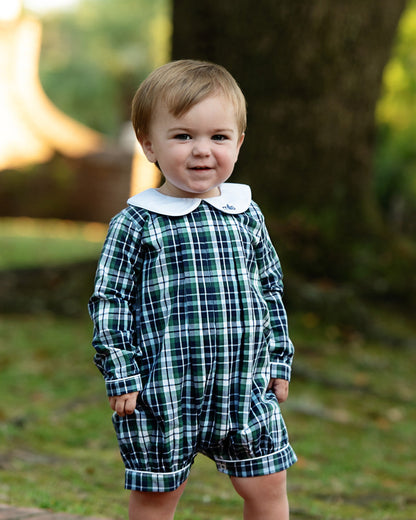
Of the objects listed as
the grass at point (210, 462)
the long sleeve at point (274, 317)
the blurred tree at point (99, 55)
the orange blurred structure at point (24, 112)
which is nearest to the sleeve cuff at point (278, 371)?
the long sleeve at point (274, 317)

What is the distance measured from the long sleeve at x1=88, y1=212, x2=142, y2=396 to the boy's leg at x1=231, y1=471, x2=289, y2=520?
0.46 meters

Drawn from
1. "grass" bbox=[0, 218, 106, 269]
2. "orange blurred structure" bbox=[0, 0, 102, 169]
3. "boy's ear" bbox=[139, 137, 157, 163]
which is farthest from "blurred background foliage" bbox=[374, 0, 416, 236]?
"boy's ear" bbox=[139, 137, 157, 163]

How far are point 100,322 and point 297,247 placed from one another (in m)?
4.75

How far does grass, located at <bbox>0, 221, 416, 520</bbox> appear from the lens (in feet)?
12.3

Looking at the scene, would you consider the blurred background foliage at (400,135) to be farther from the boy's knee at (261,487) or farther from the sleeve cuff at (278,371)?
the boy's knee at (261,487)

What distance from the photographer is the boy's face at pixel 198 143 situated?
95.3 inches

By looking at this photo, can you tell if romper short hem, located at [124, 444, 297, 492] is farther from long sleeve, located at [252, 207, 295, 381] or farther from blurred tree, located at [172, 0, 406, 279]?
blurred tree, located at [172, 0, 406, 279]

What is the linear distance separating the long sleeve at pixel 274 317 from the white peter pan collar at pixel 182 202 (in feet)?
0.38

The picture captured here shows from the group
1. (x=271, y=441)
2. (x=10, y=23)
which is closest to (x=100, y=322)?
(x=271, y=441)

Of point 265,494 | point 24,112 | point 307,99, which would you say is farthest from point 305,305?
point 24,112

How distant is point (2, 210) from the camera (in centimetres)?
2194

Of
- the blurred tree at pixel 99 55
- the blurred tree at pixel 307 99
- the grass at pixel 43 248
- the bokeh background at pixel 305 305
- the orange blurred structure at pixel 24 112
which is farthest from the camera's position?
the blurred tree at pixel 99 55

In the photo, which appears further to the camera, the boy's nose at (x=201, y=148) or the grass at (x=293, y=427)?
the grass at (x=293, y=427)

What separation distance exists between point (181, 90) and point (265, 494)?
4.06ft
